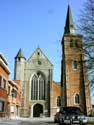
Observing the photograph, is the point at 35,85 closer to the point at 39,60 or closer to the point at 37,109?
the point at 37,109

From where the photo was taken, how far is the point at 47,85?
65312mm

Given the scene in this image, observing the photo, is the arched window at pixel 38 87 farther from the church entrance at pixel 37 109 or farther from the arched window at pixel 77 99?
the arched window at pixel 77 99

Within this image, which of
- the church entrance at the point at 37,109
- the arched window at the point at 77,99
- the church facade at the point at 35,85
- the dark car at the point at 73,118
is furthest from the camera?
the church entrance at the point at 37,109

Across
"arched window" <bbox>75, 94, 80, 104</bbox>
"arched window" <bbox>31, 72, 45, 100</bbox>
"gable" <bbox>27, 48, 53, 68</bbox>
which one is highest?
"gable" <bbox>27, 48, 53, 68</bbox>

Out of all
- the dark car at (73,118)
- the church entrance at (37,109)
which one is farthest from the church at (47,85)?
the dark car at (73,118)

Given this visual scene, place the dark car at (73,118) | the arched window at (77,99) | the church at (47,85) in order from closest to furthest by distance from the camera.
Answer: the dark car at (73,118), the arched window at (77,99), the church at (47,85)

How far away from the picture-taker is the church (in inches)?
2416

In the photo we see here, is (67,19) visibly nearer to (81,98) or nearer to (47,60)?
(47,60)

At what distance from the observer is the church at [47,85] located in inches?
2416

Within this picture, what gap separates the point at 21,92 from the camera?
6506cm

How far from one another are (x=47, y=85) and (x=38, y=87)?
2.13 meters

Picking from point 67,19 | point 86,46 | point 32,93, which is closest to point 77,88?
point 32,93

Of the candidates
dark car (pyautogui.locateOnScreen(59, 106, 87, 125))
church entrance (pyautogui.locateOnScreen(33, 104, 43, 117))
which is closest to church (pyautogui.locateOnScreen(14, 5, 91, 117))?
church entrance (pyautogui.locateOnScreen(33, 104, 43, 117))

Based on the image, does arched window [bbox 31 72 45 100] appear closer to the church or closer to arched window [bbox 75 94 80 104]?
the church
